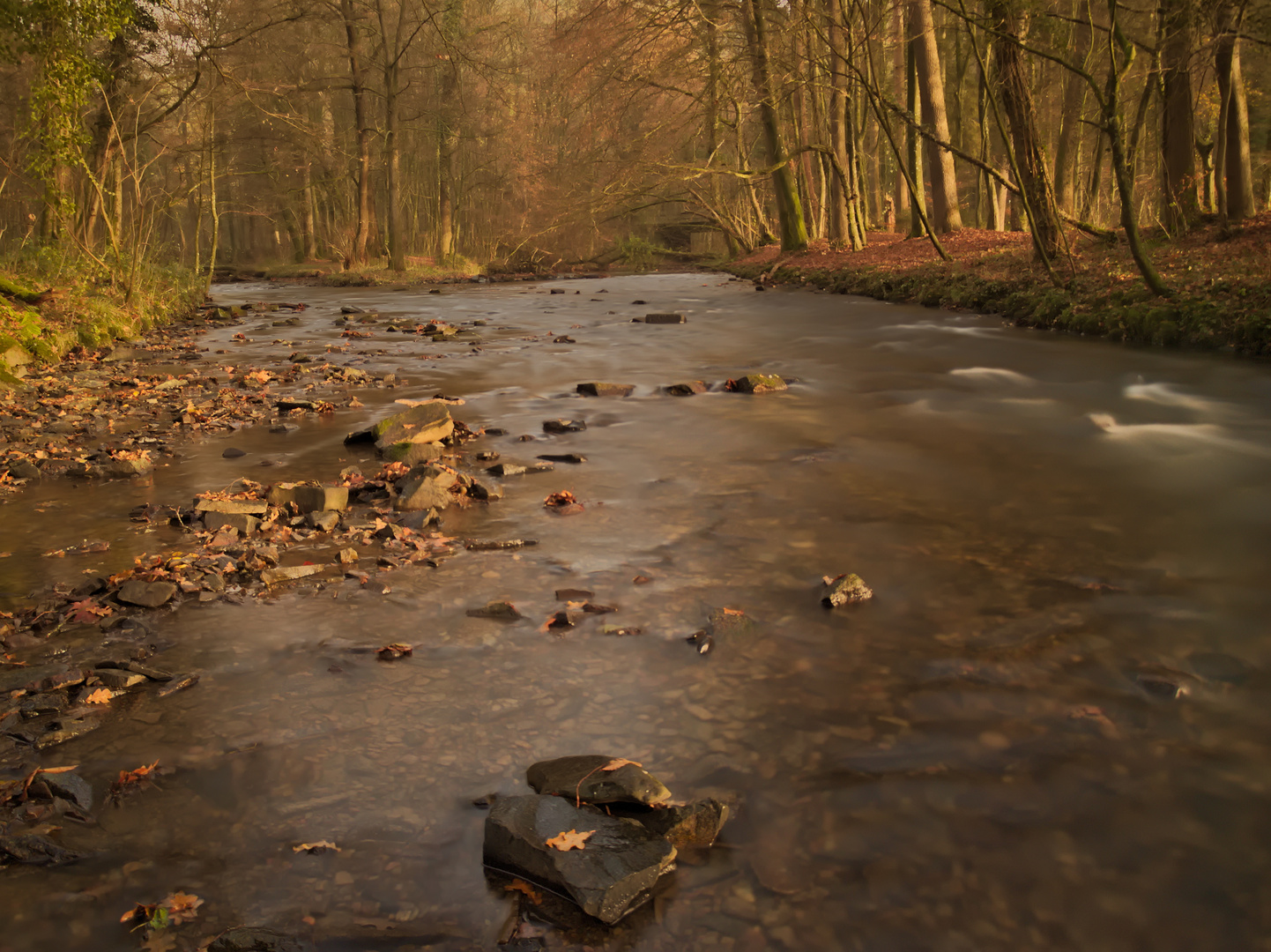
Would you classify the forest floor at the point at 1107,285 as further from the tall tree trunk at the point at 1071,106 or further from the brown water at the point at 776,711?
the brown water at the point at 776,711

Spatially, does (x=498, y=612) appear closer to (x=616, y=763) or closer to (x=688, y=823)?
(x=616, y=763)

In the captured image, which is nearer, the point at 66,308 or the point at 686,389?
the point at 686,389

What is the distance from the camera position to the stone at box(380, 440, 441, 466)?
7.95 m

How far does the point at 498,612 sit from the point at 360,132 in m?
36.1

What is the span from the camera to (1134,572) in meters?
5.37

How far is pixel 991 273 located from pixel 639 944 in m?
18.8

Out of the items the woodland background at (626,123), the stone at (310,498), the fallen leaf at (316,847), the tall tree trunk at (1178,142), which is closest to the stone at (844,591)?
the fallen leaf at (316,847)

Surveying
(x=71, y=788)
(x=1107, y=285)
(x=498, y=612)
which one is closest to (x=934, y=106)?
(x=1107, y=285)

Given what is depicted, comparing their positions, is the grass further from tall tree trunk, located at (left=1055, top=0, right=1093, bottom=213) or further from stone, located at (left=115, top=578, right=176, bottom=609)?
tall tree trunk, located at (left=1055, top=0, right=1093, bottom=213)

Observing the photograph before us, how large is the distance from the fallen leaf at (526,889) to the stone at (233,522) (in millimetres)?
3967

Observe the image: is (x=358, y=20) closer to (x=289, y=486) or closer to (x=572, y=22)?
(x=572, y=22)

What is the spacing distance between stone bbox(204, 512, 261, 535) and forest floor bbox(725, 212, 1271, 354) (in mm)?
11629

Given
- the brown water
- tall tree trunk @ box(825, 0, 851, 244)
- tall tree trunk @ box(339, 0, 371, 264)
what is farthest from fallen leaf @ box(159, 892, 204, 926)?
tall tree trunk @ box(339, 0, 371, 264)

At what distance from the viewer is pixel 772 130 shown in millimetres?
29000
